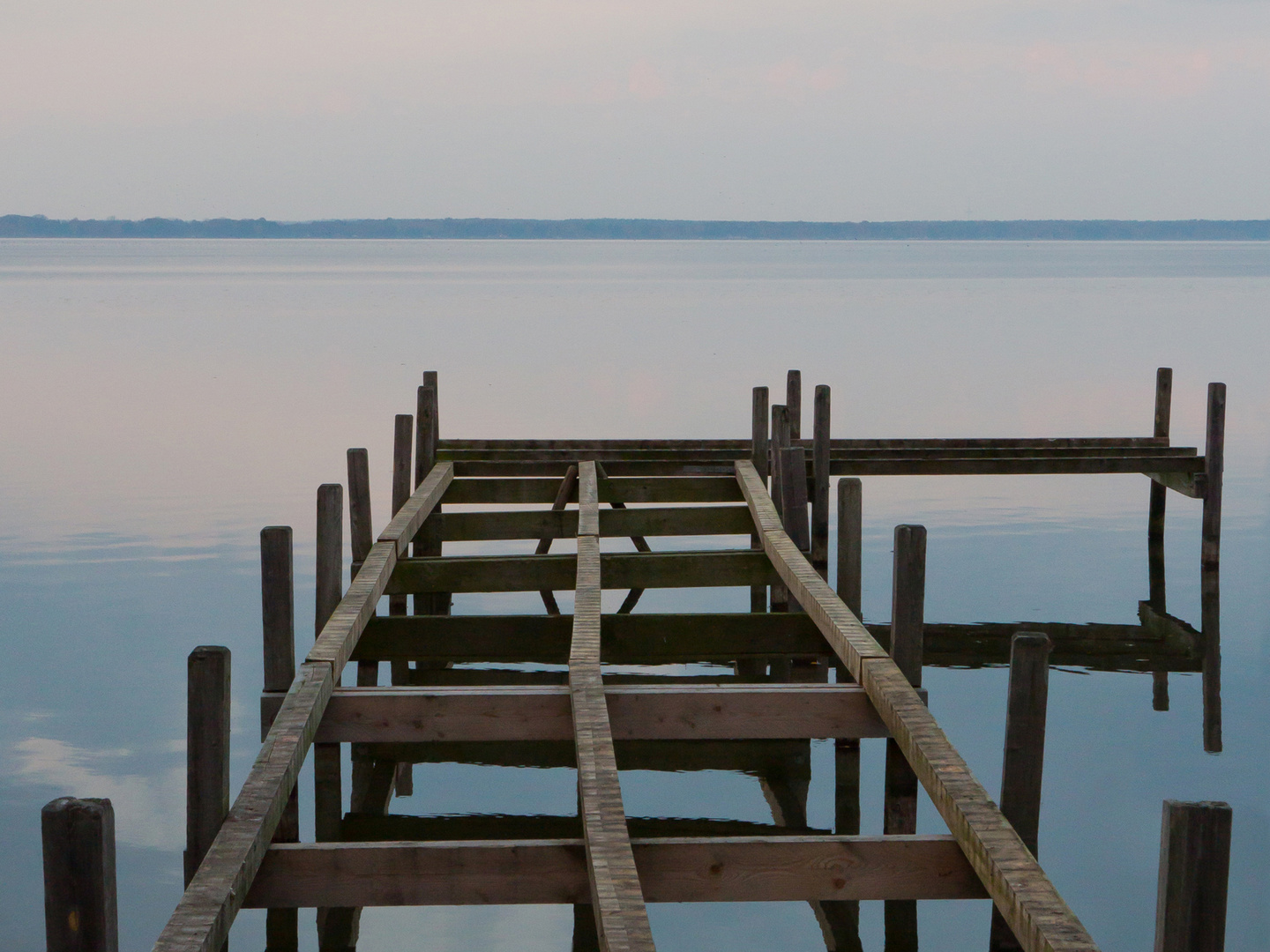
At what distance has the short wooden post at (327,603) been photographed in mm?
8359

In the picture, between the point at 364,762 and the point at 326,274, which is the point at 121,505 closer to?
the point at 364,762

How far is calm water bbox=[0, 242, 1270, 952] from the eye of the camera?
910 cm

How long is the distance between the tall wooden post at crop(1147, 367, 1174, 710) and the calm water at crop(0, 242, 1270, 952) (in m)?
0.18

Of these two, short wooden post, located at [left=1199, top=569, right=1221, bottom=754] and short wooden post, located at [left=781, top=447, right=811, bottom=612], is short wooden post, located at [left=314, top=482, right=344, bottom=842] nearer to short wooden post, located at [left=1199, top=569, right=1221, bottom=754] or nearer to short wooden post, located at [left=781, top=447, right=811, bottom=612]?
short wooden post, located at [left=781, top=447, right=811, bottom=612]

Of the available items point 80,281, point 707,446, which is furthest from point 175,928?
point 80,281

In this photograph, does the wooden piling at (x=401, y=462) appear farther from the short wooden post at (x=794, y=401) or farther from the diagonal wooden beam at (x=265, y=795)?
the short wooden post at (x=794, y=401)

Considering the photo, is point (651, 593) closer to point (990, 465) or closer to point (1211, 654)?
point (990, 465)

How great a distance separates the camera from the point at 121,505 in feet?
67.8

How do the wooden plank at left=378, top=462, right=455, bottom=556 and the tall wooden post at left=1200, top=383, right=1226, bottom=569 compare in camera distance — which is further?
the tall wooden post at left=1200, top=383, right=1226, bottom=569

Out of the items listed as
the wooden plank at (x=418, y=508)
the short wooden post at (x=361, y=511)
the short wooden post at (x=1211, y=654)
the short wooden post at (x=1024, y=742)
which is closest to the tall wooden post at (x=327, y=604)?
the wooden plank at (x=418, y=508)

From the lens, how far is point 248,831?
191 inches

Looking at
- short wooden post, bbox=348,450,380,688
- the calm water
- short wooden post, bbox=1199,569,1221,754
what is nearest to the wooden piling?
short wooden post, bbox=348,450,380,688

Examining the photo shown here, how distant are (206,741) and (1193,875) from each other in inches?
140

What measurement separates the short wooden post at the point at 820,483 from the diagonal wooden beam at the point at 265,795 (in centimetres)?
562
